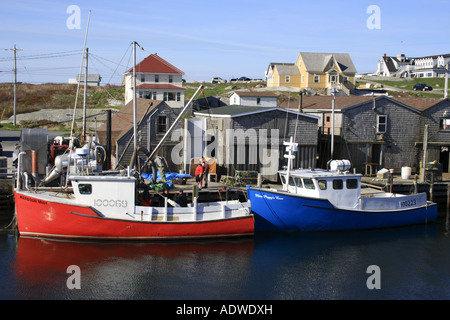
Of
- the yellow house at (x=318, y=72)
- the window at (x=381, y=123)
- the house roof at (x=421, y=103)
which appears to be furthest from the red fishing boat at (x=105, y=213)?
the yellow house at (x=318, y=72)

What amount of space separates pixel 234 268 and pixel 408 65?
107978mm

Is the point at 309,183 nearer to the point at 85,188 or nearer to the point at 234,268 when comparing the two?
the point at 234,268

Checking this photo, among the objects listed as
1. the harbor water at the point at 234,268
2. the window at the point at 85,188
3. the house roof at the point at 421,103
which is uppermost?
the house roof at the point at 421,103

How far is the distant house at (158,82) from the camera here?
190 ft

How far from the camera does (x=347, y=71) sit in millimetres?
70438

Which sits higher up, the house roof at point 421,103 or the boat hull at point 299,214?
the house roof at point 421,103

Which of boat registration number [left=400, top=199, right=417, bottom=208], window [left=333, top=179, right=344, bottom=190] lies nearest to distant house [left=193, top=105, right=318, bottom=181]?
window [left=333, top=179, right=344, bottom=190]

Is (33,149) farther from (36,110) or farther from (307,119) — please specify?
(36,110)

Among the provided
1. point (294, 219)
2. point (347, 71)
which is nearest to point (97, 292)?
point (294, 219)

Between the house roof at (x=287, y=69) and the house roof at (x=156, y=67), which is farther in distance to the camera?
the house roof at (x=287, y=69)

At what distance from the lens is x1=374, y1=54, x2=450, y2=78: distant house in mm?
105375

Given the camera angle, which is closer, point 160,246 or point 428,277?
point 428,277

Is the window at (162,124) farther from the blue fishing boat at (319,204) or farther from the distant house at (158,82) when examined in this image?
the distant house at (158,82)
